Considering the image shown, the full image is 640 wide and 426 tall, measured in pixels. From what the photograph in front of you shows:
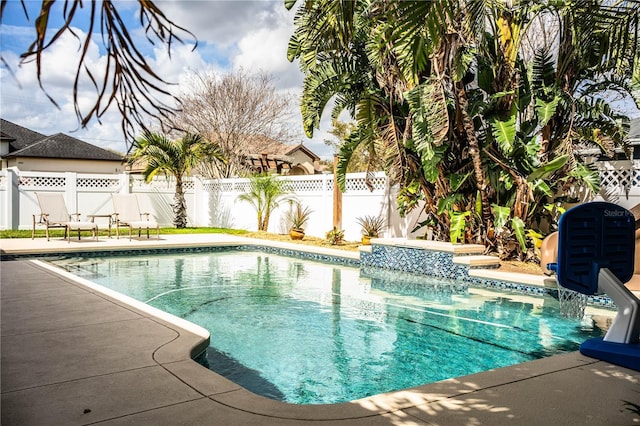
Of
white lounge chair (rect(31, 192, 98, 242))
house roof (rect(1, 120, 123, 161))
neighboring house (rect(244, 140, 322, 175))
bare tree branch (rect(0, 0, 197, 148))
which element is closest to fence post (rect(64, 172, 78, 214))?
white lounge chair (rect(31, 192, 98, 242))

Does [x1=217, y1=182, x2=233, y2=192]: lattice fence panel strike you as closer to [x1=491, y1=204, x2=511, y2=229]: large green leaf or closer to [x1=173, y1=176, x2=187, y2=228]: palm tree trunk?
[x1=173, y1=176, x2=187, y2=228]: palm tree trunk

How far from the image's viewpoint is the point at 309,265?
1106cm

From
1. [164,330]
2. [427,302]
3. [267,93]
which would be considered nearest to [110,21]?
[164,330]

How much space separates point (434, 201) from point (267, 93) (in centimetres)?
1672

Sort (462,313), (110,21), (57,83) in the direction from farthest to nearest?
(462,313) → (57,83) → (110,21)

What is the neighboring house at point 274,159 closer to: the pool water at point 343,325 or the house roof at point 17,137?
the pool water at point 343,325

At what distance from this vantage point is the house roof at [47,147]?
86.8 ft

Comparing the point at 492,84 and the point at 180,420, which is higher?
the point at 492,84

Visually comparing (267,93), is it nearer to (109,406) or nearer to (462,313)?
(462,313)

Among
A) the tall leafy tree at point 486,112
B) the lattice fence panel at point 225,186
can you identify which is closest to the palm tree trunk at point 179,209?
the lattice fence panel at point 225,186

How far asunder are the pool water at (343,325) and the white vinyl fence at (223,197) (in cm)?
306

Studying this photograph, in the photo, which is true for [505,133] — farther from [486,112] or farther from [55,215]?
[55,215]

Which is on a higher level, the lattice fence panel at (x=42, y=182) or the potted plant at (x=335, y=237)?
the lattice fence panel at (x=42, y=182)

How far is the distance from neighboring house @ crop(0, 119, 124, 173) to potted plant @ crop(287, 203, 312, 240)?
14.0 m
